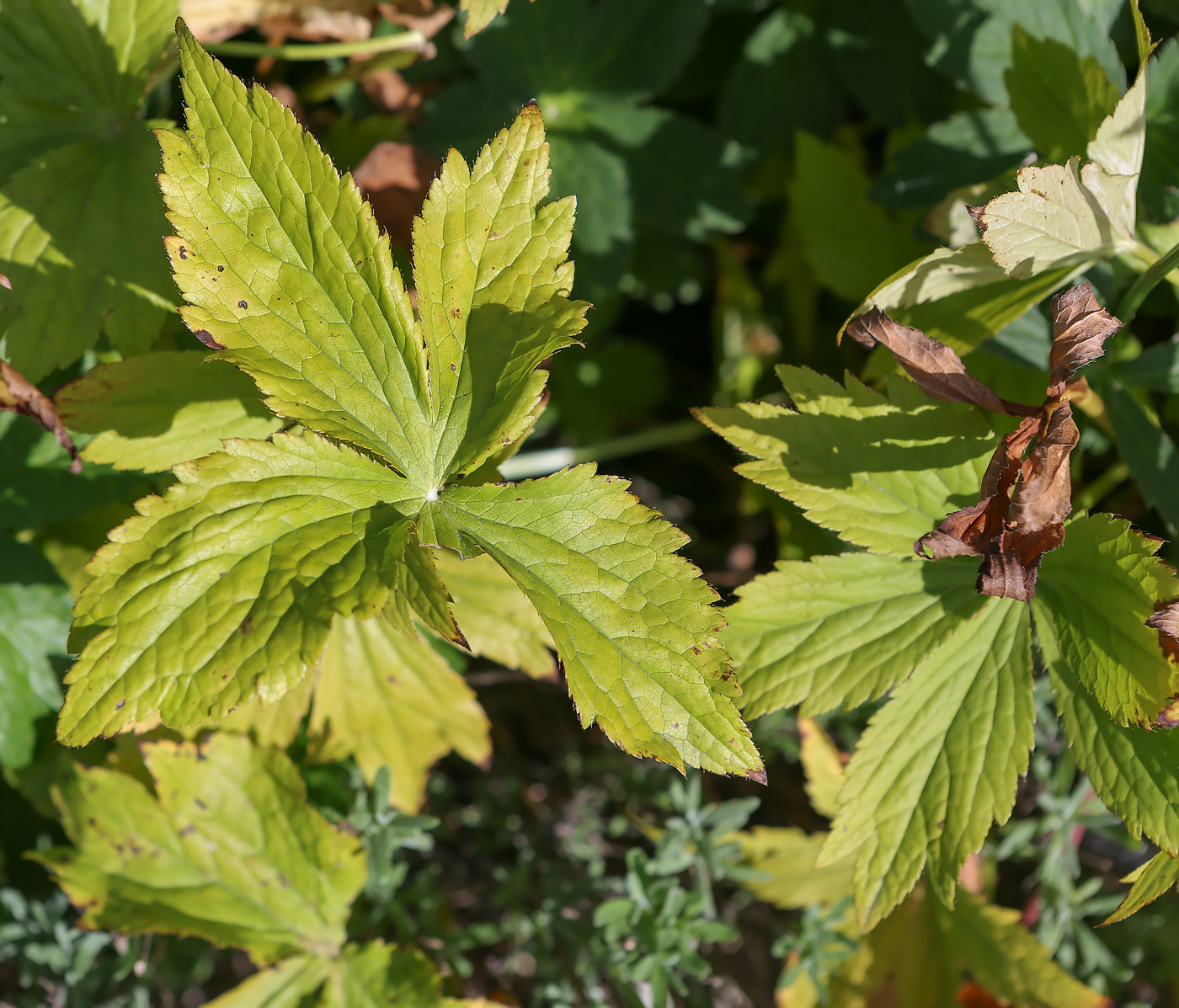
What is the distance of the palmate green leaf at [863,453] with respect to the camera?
54.3 inches

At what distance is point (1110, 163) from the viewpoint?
1315mm

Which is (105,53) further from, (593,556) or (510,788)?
(510,788)

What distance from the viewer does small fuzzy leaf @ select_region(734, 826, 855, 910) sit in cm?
208

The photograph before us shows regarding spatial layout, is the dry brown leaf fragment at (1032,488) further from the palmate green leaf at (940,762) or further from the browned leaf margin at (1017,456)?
the palmate green leaf at (940,762)

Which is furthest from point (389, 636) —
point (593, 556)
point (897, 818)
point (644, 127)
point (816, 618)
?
point (644, 127)

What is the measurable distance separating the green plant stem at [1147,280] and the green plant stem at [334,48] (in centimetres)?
168

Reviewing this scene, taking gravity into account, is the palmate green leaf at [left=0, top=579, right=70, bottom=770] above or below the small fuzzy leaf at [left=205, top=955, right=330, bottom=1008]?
above

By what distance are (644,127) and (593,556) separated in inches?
57.6

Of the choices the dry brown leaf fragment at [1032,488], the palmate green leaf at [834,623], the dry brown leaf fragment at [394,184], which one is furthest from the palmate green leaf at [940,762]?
the dry brown leaf fragment at [394,184]

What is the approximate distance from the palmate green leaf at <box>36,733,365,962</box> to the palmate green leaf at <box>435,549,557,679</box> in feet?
1.84

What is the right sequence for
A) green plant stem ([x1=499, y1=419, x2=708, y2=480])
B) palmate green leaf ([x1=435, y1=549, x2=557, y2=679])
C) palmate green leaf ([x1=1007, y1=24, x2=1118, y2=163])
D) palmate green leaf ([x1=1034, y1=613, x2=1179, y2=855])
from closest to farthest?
palmate green leaf ([x1=1034, y1=613, x2=1179, y2=855]) < palmate green leaf ([x1=1007, y1=24, x2=1118, y2=163]) < palmate green leaf ([x1=435, y1=549, x2=557, y2=679]) < green plant stem ([x1=499, y1=419, x2=708, y2=480])

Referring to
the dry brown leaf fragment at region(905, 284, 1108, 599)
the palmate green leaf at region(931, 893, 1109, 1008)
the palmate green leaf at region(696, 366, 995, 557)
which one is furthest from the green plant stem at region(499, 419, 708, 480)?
the palmate green leaf at region(931, 893, 1109, 1008)

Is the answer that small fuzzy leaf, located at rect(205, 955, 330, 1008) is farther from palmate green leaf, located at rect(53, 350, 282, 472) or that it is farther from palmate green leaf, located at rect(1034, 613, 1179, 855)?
palmate green leaf, located at rect(1034, 613, 1179, 855)

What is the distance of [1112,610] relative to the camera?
125cm
